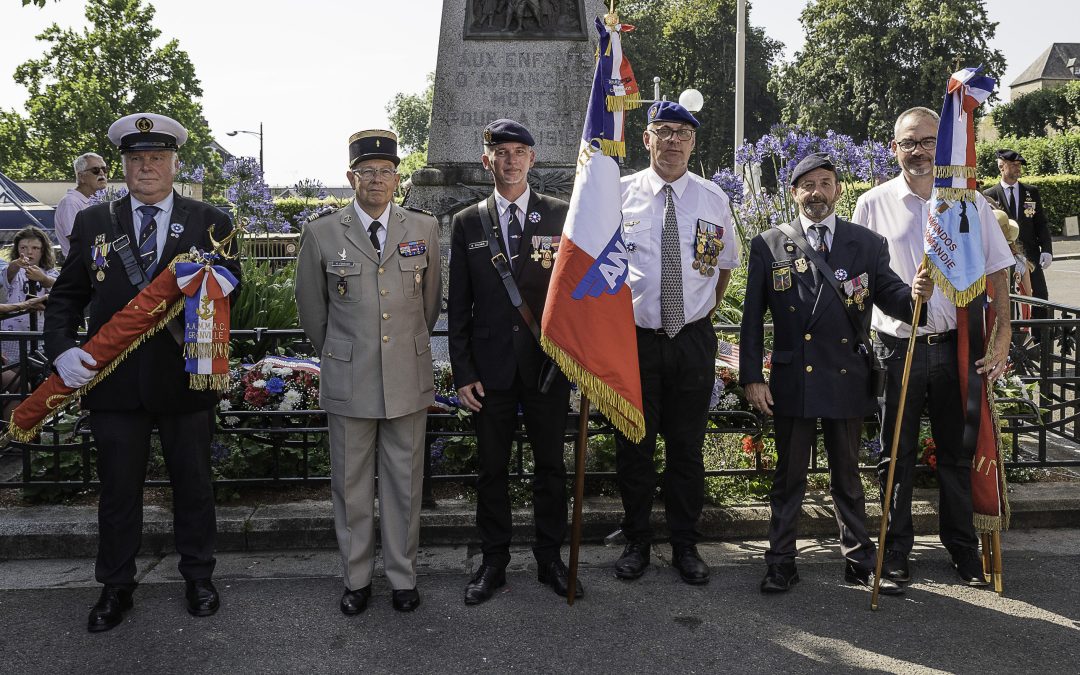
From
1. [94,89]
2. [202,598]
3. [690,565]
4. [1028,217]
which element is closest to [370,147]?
[202,598]

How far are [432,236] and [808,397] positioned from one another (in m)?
1.84

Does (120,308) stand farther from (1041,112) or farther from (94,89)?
(1041,112)

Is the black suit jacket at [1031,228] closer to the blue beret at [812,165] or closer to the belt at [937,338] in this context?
the belt at [937,338]

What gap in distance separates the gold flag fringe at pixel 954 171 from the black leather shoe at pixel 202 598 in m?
3.65

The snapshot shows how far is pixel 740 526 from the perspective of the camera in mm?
5180

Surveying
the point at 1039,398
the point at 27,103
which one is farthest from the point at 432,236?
the point at 27,103

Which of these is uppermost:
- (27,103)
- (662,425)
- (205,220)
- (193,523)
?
(27,103)

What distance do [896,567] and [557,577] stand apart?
5.11 feet

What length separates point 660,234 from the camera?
15.0 feet

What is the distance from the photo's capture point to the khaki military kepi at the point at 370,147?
4195 millimetres

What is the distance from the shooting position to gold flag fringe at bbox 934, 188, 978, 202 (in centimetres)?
433

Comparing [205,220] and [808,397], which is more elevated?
[205,220]

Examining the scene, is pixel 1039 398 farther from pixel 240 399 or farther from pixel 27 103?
pixel 27 103

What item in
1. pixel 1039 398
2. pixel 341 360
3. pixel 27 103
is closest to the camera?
pixel 341 360
